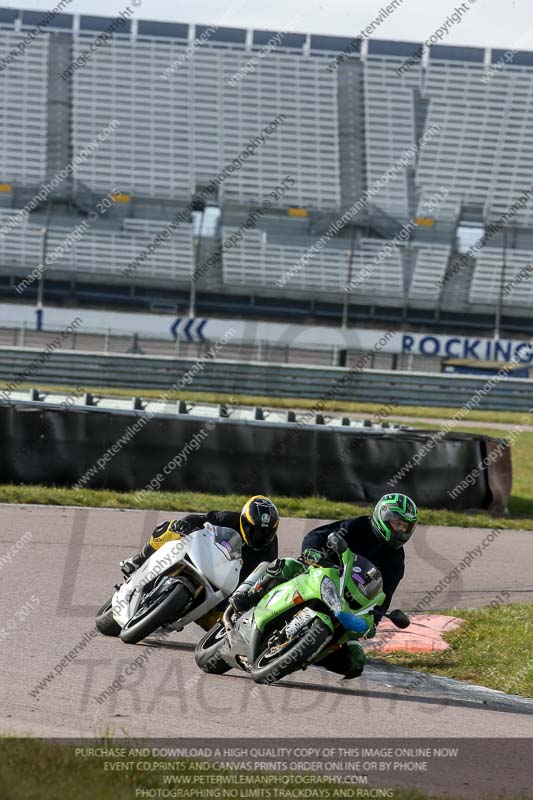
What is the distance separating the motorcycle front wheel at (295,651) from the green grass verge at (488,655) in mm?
1636

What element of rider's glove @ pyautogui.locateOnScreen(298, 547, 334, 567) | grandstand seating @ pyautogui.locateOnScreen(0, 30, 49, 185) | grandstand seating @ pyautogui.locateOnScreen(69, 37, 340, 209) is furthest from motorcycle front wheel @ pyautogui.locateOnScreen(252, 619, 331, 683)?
grandstand seating @ pyautogui.locateOnScreen(0, 30, 49, 185)

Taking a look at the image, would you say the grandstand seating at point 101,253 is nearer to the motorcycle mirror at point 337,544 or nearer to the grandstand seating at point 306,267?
the grandstand seating at point 306,267

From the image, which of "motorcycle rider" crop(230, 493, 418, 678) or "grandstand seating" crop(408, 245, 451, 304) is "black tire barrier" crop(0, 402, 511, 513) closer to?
"motorcycle rider" crop(230, 493, 418, 678)

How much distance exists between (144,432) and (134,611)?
255 inches

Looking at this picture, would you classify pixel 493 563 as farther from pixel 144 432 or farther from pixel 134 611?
pixel 134 611

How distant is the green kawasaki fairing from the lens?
6160mm

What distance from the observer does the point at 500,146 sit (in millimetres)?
54406

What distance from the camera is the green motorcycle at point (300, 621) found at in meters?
6.12

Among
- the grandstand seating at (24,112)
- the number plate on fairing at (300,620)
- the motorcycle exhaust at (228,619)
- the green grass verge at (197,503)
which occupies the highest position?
the grandstand seating at (24,112)

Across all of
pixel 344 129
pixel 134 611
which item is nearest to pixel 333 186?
pixel 344 129

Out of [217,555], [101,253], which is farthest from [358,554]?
[101,253]

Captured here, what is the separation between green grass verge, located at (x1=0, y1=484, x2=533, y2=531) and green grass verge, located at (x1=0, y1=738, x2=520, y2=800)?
8.10 m

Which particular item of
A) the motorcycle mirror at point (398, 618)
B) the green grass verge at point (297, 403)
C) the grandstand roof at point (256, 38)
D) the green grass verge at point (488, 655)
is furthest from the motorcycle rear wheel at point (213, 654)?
the grandstand roof at point (256, 38)

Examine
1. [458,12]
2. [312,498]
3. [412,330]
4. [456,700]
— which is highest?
[458,12]
